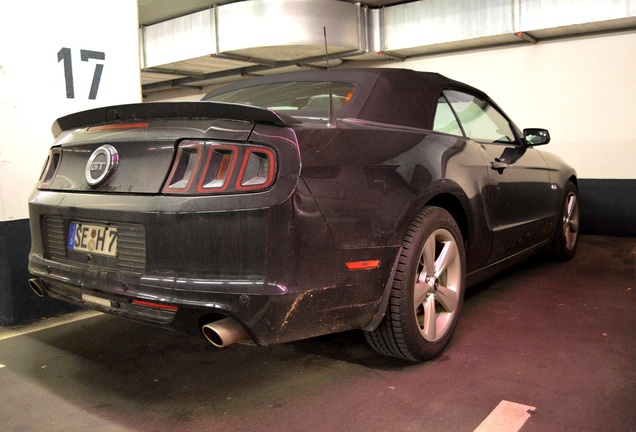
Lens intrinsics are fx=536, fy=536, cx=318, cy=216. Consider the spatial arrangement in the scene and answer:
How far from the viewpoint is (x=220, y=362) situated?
271cm

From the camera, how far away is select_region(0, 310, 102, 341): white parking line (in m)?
3.24

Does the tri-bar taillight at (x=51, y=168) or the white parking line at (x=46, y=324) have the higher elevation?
the tri-bar taillight at (x=51, y=168)

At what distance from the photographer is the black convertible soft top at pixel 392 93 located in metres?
2.59

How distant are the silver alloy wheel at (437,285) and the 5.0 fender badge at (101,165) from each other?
1417 millimetres

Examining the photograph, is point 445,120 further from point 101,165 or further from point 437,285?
point 101,165

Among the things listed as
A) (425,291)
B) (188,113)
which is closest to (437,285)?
(425,291)

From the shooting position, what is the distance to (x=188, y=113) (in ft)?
6.84

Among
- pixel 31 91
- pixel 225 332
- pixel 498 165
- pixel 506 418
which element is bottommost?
pixel 506 418

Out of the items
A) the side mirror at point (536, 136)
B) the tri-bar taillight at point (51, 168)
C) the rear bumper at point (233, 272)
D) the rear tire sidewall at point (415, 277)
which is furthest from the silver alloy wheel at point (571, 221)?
the tri-bar taillight at point (51, 168)

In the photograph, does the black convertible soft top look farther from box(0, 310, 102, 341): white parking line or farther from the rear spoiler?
box(0, 310, 102, 341): white parking line

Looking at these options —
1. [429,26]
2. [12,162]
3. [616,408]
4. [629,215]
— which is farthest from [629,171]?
[12,162]

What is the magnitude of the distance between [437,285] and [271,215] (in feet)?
3.71

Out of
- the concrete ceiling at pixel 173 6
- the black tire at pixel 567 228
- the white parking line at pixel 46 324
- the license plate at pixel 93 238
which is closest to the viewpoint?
the license plate at pixel 93 238

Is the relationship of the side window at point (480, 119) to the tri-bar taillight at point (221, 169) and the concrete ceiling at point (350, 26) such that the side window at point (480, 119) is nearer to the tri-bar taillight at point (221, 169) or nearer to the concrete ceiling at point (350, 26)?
the tri-bar taillight at point (221, 169)
